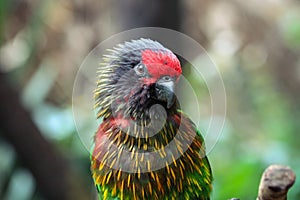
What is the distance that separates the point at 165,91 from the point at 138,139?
0.17m

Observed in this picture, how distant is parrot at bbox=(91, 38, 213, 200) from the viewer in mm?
1438

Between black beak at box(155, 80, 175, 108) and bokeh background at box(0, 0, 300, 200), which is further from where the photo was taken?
bokeh background at box(0, 0, 300, 200)

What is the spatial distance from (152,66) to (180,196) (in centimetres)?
37

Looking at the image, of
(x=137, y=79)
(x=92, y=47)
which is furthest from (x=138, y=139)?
(x=92, y=47)

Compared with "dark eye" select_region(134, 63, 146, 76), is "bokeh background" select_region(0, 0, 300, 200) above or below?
above

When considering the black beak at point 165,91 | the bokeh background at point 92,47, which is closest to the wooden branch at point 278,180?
the black beak at point 165,91

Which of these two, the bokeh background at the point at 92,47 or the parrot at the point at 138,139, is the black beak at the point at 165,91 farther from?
the bokeh background at the point at 92,47

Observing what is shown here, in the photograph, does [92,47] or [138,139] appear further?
[92,47]

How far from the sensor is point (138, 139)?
1.45m

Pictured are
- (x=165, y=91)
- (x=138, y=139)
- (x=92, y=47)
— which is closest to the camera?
(x=165, y=91)

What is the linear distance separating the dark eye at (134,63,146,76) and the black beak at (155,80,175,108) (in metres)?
0.05

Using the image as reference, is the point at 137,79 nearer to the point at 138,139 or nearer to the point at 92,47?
the point at 138,139

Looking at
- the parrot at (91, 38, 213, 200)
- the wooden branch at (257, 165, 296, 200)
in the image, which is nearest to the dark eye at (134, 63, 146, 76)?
the parrot at (91, 38, 213, 200)

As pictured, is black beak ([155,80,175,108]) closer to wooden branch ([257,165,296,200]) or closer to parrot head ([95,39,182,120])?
parrot head ([95,39,182,120])
